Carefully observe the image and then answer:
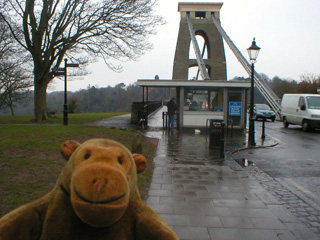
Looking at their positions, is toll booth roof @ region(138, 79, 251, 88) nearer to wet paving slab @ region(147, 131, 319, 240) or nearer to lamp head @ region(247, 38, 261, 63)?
lamp head @ region(247, 38, 261, 63)

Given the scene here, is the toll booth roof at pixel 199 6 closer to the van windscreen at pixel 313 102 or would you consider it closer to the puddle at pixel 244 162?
the van windscreen at pixel 313 102

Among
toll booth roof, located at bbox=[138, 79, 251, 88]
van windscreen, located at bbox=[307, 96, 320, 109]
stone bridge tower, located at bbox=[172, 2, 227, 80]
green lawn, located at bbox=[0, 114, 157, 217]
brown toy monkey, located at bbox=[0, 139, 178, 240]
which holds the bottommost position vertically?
green lawn, located at bbox=[0, 114, 157, 217]

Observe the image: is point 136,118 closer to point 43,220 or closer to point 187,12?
point 43,220

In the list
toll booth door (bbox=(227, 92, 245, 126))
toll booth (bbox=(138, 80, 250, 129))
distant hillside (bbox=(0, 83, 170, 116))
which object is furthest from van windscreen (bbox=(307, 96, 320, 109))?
distant hillside (bbox=(0, 83, 170, 116))

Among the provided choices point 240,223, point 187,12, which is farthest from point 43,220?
point 187,12

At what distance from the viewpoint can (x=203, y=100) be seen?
1814cm

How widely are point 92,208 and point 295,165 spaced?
27.2ft

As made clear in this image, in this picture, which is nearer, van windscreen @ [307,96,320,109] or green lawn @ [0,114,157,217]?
green lawn @ [0,114,157,217]

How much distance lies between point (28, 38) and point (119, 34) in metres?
5.57

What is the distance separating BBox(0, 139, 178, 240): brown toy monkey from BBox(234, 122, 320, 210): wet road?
426cm

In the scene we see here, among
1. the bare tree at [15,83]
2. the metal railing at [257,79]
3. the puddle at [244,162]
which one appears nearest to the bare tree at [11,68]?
the bare tree at [15,83]

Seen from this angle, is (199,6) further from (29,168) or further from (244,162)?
(29,168)

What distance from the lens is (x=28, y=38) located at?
1934 cm

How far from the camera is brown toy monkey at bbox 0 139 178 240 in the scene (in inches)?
64.1
